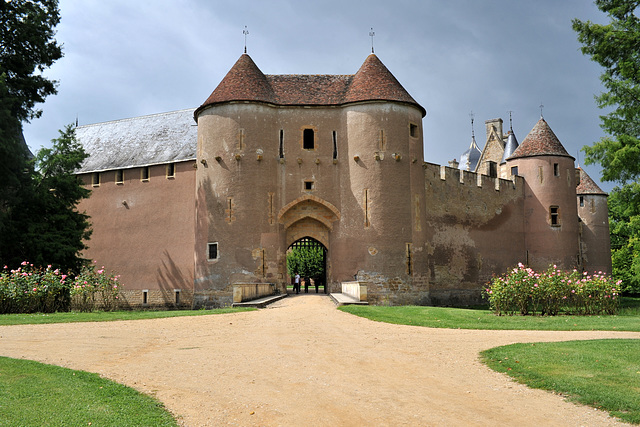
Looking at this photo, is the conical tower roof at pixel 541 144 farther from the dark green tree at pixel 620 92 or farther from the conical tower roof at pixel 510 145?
the dark green tree at pixel 620 92

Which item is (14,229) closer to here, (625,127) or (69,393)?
(69,393)

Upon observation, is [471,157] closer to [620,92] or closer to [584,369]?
[620,92]

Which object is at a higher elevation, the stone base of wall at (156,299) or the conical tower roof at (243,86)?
the conical tower roof at (243,86)

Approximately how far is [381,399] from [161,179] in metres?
23.0

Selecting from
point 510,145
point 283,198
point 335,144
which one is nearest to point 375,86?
point 335,144

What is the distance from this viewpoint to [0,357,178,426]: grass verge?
214 inches

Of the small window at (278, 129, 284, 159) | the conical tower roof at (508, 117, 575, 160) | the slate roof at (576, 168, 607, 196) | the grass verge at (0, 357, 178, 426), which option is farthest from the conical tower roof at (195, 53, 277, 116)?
the slate roof at (576, 168, 607, 196)

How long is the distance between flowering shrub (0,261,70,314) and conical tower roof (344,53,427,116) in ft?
44.7

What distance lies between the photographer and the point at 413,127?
25.0 m

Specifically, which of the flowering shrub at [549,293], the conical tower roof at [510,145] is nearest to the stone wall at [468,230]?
the conical tower roof at [510,145]

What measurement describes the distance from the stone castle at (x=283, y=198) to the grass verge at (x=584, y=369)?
44.0 ft

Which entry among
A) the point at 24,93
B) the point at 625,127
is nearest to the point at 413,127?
the point at 625,127

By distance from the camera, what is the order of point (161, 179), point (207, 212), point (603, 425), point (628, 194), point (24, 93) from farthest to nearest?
1. point (161, 179)
2. point (207, 212)
3. point (24, 93)
4. point (628, 194)
5. point (603, 425)

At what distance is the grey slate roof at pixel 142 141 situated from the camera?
93.3ft
